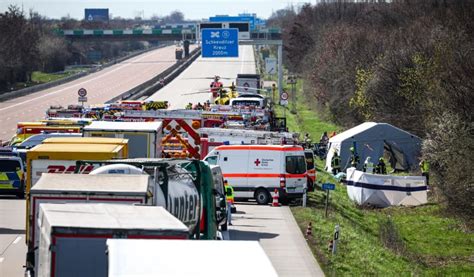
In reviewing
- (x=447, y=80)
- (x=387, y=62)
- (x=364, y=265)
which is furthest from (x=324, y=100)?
(x=364, y=265)

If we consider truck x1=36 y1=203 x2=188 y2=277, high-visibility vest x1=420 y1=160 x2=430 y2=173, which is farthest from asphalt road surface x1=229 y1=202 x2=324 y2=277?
truck x1=36 y1=203 x2=188 y2=277

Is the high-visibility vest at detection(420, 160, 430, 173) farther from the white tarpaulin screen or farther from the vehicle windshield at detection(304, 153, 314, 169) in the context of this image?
the vehicle windshield at detection(304, 153, 314, 169)

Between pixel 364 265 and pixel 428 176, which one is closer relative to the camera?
pixel 364 265

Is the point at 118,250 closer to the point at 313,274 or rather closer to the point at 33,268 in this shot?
the point at 33,268

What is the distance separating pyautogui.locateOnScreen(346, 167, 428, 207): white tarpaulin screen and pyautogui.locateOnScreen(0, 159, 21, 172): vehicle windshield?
1178 centimetres

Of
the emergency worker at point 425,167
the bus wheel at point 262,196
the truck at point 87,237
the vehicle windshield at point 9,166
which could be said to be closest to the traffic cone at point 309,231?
the bus wheel at point 262,196

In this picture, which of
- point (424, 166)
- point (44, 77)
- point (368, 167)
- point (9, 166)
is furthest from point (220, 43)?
point (44, 77)

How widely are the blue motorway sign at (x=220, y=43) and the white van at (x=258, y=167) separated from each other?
125 feet

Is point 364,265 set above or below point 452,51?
below

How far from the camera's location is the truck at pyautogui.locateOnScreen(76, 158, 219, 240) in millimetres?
18375

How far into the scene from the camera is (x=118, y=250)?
10672mm

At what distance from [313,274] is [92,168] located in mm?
5361

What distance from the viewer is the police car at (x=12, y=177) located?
34406mm

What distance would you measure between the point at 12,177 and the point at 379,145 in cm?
1993
